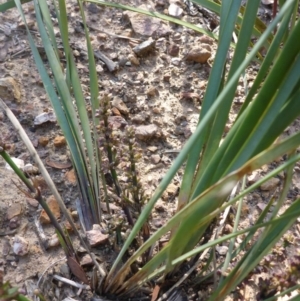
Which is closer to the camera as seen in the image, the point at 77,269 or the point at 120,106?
the point at 77,269

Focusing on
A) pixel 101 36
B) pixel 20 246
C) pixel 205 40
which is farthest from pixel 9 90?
pixel 205 40

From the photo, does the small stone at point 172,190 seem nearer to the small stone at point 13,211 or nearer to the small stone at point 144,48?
the small stone at point 13,211

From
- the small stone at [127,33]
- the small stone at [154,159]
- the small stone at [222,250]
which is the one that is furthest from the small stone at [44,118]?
the small stone at [222,250]

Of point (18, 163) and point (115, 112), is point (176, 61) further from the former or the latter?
point (18, 163)

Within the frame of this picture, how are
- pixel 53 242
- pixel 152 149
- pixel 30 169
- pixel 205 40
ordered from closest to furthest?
pixel 53 242
pixel 30 169
pixel 152 149
pixel 205 40

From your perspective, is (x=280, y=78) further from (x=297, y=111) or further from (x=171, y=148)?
(x=171, y=148)
